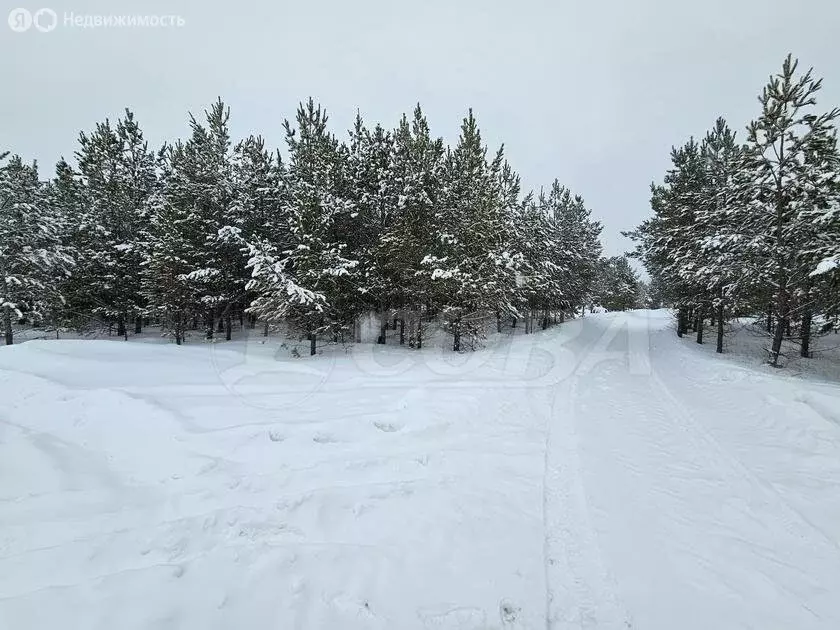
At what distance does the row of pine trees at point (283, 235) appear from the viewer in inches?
612

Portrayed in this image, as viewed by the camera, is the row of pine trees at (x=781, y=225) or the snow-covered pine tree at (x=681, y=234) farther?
the snow-covered pine tree at (x=681, y=234)

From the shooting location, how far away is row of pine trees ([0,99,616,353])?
15.5 m

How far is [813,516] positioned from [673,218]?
21215 mm

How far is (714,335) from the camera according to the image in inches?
979

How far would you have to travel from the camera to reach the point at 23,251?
57.8 feet

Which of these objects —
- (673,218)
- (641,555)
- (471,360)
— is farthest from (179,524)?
(673,218)

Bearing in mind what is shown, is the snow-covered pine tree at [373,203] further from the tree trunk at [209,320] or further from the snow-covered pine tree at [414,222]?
the tree trunk at [209,320]

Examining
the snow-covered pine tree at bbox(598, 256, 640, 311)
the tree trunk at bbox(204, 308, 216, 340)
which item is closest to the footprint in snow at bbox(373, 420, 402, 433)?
the tree trunk at bbox(204, 308, 216, 340)

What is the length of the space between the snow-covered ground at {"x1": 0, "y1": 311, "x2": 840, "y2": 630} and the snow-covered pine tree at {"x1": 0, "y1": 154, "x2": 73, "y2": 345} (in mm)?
12785

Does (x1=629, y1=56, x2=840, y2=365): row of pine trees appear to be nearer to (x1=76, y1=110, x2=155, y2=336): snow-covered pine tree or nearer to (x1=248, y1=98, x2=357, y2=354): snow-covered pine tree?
(x1=248, y1=98, x2=357, y2=354): snow-covered pine tree

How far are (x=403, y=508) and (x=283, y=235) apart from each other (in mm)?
17192

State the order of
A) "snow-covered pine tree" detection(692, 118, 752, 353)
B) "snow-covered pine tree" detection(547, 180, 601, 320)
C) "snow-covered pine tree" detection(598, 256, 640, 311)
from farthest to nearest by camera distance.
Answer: "snow-covered pine tree" detection(598, 256, 640, 311), "snow-covered pine tree" detection(547, 180, 601, 320), "snow-covered pine tree" detection(692, 118, 752, 353)

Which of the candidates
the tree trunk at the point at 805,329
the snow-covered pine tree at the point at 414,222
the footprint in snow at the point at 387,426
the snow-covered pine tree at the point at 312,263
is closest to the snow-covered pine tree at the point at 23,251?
the snow-covered pine tree at the point at 312,263

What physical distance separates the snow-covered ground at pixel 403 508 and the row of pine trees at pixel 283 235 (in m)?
7.19
